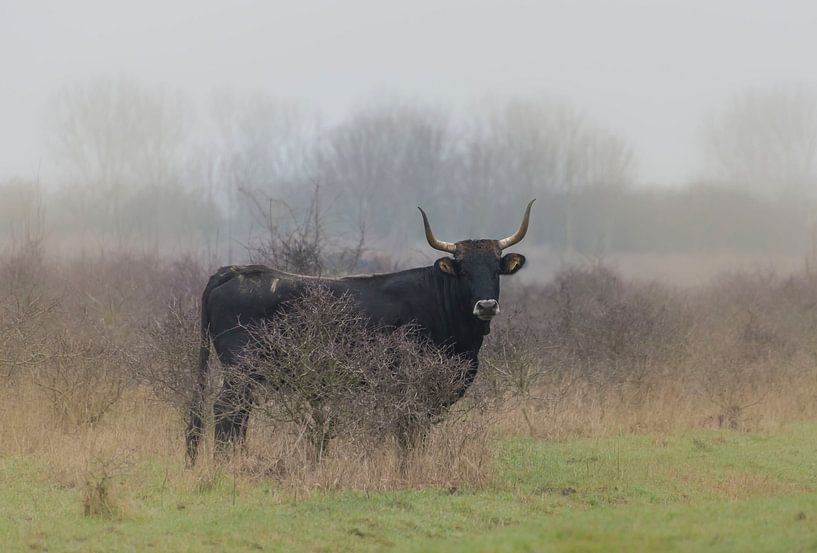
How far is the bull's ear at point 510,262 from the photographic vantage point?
12.3 meters

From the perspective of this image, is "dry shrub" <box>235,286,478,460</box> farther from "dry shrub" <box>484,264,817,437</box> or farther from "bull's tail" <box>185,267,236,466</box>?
"dry shrub" <box>484,264,817,437</box>

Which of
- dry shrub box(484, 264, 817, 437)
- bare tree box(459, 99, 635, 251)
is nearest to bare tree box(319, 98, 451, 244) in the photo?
bare tree box(459, 99, 635, 251)

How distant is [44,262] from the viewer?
82.7 feet

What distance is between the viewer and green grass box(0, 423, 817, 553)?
7922 millimetres

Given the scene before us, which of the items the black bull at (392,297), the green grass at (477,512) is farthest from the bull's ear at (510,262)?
the green grass at (477,512)

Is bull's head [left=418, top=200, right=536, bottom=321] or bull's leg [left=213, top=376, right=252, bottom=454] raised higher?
bull's head [left=418, top=200, right=536, bottom=321]

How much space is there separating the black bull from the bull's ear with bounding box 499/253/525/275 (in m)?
0.12

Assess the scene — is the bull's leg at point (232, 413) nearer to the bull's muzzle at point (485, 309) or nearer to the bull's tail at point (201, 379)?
the bull's tail at point (201, 379)

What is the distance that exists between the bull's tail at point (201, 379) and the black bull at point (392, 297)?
0.03 ft

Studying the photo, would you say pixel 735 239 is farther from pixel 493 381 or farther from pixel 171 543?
pixel 171 543

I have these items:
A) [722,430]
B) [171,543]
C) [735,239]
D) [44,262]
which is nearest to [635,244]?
[735,239]

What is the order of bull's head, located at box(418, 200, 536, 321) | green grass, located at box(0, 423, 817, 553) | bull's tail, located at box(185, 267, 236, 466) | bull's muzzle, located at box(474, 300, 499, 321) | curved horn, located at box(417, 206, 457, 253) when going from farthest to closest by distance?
curved horn, located at box(417, 206, 457, 253) → bull's head, located at box(418, 200, 536, 321) → bull's tail, located at box(185, 267, 236, 466) → bull's muzzle, located at box(474, 300, 499, 321) → green grass, located at box(0, 423, 817, 553)

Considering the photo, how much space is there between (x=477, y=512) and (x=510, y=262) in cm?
395

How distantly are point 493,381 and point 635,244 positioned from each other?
18.4 meters
